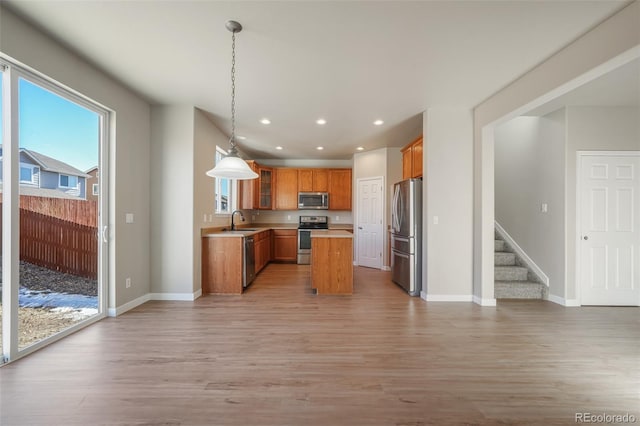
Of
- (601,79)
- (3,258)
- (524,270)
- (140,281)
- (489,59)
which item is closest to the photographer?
(3,258)

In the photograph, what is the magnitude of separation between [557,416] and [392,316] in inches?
64.9

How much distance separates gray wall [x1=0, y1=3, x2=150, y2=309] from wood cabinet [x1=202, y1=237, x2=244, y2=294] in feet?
2.53

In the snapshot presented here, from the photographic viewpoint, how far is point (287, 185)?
270 inches

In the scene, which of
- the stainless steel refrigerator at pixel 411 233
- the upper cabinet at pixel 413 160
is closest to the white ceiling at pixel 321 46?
the upper cabinet at pixel 413 160

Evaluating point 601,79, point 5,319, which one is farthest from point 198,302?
point 601,79

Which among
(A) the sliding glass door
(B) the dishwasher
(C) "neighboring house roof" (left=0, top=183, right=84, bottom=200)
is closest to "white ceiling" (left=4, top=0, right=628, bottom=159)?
(A) the sliding glass door

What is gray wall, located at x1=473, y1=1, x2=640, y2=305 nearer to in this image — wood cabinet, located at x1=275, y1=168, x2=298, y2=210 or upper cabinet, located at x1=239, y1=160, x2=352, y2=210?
upper cabinet, located at x1=239, y1=160, x2=352, y2=210

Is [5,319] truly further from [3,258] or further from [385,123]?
[385,123]

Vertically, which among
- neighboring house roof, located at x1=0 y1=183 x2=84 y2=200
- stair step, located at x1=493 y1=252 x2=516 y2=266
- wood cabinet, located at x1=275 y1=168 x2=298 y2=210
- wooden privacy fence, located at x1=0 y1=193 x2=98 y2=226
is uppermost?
wood cabinet, located at x1=275 y1=168 x2=298 y2=210

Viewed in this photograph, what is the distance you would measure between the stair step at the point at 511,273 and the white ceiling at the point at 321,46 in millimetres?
2626

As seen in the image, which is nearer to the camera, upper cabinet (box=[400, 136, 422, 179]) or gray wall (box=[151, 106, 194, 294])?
gray wall (box=[151, 106, 194, 294])

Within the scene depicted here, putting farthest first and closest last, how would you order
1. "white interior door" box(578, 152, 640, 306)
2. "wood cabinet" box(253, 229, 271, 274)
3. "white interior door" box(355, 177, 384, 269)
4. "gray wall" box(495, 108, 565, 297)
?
"white interior door" box(355, 177, 384, 269) < "wood cabinet" box(253, 229, 271, 274) < "gray wall" box(495, 108, 565, 297) < "white interior door" box(578, 152, 640, 306)

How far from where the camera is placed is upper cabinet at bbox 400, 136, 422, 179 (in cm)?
411

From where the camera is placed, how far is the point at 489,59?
250cm
